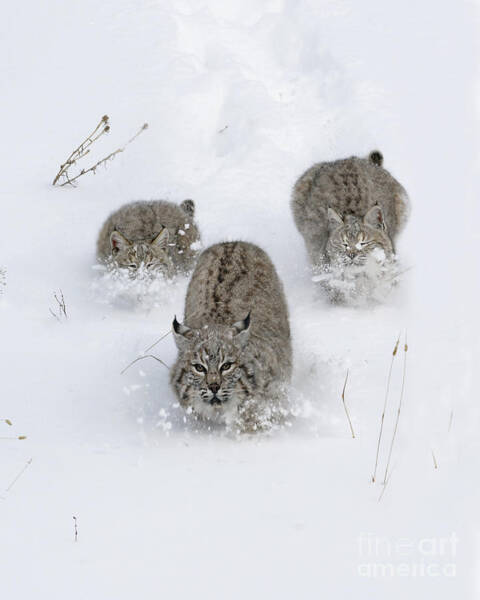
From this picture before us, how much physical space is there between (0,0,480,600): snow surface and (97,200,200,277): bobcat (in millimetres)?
292

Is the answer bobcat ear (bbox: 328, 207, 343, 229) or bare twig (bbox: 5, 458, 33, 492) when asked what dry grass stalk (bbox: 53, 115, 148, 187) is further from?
bare twig (bbox: 5, 458, 33, 492)

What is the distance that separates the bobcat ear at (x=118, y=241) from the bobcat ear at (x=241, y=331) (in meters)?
3.31

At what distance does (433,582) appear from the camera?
170 inches

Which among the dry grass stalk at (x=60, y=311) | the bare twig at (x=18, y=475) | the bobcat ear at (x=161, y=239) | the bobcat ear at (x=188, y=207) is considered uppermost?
the bobcat ear at (x=188, y=207)

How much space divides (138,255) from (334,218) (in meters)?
2.17

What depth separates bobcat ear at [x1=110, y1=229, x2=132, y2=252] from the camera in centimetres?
911

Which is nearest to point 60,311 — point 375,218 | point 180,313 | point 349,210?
point 180,313

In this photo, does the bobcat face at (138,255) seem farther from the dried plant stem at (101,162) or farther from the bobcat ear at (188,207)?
the dried plant stem at (101,162)

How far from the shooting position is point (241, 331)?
20.1 ft

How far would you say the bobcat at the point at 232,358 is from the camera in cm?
607

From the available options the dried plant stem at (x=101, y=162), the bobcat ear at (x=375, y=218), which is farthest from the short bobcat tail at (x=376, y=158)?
the dried plant stem at (x=101, y=162)

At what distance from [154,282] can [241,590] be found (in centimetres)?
498

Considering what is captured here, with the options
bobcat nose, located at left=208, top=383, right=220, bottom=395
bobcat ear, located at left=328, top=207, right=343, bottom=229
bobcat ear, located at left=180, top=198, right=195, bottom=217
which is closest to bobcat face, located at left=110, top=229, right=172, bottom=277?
bobcat ear, located at left=180, top=198, right=195, bottom=217

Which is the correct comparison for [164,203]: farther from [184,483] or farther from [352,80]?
[184,483]
